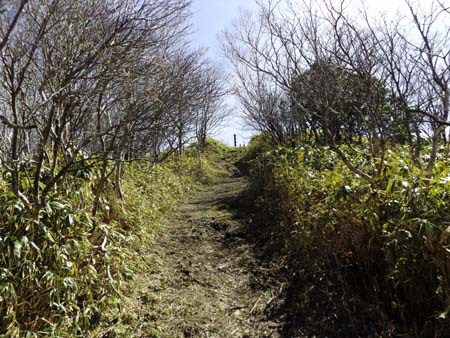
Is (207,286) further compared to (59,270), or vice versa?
(207,286)

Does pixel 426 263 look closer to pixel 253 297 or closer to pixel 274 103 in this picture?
pixel 253 297

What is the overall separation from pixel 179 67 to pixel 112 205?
2.49 m

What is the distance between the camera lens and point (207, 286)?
3.56m

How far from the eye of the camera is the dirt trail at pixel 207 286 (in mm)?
2793

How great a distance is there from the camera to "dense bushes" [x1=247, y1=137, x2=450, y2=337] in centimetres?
221

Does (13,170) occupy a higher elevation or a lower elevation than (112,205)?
higher

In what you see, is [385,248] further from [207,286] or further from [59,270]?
[59,270]

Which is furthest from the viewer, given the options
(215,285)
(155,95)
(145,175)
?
(145,175)

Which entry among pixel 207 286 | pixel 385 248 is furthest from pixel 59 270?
pixel 385 248

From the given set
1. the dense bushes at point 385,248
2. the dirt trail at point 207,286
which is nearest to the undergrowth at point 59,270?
the dirt trail at point 207,286

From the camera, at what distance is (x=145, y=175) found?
767 centimetres

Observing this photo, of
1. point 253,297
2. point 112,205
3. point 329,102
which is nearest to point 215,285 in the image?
point 253,297

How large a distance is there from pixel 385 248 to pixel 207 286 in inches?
71.1

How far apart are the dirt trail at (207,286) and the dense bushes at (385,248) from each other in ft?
1.77
